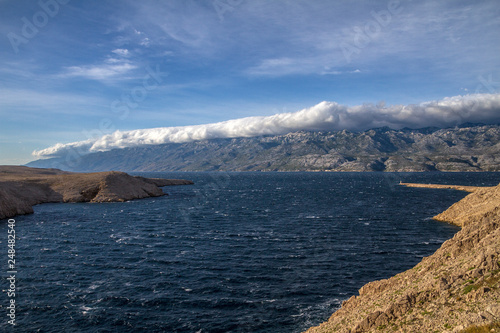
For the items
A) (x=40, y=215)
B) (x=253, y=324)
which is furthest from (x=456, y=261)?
(x=40, y=215)

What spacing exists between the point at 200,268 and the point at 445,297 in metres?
32.8

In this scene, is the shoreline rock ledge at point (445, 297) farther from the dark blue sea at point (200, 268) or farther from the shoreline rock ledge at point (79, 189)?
the shoreline rock ledge at point (79, 189)

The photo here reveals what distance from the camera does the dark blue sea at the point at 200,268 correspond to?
30.2 metres

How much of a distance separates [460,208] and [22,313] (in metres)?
95.8

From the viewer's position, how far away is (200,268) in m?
44.0

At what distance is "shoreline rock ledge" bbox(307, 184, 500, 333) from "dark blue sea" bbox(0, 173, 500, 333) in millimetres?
8320

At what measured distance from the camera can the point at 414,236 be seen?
6225 centimetres

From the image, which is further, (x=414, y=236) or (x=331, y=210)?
(x=331, y=210)

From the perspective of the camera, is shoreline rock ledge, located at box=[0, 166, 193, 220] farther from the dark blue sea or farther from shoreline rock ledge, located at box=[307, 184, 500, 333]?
shoreline rock ledge, located at box=[307, 184, 500, 333]

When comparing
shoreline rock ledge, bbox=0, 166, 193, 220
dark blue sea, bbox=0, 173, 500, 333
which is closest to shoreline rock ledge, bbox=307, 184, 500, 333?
dark blue sea, bbox=0, 173, 500, 333

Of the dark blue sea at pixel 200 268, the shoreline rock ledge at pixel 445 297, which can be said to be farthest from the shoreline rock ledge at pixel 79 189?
the shoreline rock ledge at pixel 445 297

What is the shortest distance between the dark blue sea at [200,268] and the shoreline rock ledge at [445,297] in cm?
832

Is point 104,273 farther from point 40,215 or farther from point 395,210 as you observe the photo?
point 395,210

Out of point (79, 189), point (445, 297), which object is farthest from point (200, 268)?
point (79, 189)
